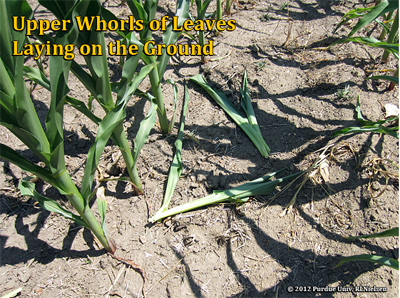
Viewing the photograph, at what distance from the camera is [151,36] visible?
1.57 meters

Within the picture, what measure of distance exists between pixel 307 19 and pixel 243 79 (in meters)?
1.01

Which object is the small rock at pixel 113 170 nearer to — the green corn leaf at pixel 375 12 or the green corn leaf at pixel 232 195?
the green corn leaf at pixel 232 195

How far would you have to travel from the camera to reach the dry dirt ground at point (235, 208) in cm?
148

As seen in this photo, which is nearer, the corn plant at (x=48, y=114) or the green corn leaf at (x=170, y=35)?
the corn plant at (x=48, y=114)

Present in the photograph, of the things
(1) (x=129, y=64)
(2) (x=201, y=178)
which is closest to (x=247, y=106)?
(2) (x=201, y=178)

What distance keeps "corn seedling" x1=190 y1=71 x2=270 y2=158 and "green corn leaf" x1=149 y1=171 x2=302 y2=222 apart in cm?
23

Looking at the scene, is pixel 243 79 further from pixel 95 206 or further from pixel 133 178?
pixel 95 206

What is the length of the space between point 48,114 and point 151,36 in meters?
0.76

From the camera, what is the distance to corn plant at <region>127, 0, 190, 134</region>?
1502 mm

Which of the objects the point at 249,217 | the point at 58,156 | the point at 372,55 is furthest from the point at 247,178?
the point at 372,55

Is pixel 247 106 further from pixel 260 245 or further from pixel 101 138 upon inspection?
pixel 101 138

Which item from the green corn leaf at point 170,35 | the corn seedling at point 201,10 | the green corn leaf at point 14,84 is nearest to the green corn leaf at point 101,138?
the green corn leaf at point 14,84

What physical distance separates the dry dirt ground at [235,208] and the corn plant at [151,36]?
23cm

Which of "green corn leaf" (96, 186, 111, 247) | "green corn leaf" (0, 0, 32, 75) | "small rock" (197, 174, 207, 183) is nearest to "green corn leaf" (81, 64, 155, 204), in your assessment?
"green corn leaf" (96, 186, 111, 247)
